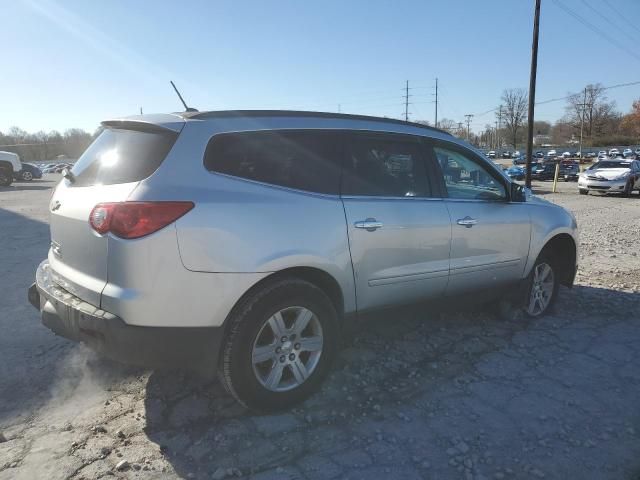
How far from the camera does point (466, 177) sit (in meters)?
4.13

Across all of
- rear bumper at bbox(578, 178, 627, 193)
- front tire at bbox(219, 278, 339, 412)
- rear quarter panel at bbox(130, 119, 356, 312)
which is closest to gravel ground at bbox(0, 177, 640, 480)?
front tire at bbox(219, 278, 339, 412)

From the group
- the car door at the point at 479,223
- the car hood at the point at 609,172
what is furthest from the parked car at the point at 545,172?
the car door at the point at 479,223

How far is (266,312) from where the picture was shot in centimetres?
278

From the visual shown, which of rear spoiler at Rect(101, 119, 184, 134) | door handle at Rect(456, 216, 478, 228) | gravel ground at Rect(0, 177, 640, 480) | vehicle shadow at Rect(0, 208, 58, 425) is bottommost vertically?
gravel ground at Rect(0, 177, 640, 480)

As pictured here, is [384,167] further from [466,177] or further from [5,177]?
[5,177]

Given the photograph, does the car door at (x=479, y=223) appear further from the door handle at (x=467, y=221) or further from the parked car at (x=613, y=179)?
the parked car at (x=613, y=179)

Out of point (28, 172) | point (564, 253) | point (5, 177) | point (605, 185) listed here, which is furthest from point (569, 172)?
point (28, 172)

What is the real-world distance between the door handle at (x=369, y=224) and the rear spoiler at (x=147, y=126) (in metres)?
1.23

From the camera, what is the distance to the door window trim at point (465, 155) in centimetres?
382

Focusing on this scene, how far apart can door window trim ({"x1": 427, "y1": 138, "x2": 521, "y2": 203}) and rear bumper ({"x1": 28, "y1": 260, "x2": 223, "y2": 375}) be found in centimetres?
212

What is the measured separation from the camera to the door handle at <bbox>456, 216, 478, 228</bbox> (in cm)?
380

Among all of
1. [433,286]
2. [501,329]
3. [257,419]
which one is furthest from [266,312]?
[501,329]

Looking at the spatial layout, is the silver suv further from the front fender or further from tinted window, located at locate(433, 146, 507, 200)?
the front fender

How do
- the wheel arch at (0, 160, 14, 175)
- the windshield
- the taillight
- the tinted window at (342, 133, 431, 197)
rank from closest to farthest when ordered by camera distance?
1. the taillight
2. the tinted window at (342, 133, 431, 197)
3. the windshield
4. the wheel arch at (0, 160, 14, 175)
